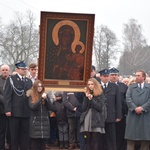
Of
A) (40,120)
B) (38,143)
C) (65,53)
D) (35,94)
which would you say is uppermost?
(65,53)

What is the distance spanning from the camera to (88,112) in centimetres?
1018

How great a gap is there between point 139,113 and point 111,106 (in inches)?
28.8

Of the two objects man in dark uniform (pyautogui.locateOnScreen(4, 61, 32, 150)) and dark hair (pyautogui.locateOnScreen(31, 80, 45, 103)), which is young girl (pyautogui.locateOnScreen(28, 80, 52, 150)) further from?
man in dark uniform (pyautogui.locateOnScreen(4, 61, 32, 150))

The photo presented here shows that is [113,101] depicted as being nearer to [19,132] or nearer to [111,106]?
[111,106]

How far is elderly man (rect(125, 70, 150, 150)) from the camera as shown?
10695 mm

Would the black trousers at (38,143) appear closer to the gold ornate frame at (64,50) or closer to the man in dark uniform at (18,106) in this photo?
the man in dark uniform at (18,106)

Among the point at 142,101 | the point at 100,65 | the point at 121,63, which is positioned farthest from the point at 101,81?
the point at 121,63

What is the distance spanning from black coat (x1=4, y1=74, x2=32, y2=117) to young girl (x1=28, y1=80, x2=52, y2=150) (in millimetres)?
494

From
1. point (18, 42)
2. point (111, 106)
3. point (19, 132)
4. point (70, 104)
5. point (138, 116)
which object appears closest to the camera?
point (19, 132)

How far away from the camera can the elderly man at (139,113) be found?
1070 centimetres

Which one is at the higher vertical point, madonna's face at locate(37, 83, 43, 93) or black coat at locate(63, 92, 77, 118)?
madonna's face at locate(37, 83, 43, 93)

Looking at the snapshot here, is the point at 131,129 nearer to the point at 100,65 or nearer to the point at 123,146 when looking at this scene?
the point at 123,146

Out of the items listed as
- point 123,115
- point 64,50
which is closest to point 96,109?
point 64,50

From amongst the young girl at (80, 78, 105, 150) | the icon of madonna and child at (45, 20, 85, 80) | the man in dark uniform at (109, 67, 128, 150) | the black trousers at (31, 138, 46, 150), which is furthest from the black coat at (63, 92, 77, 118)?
the icon of madonna and child at (45, 20, 85, 80)
